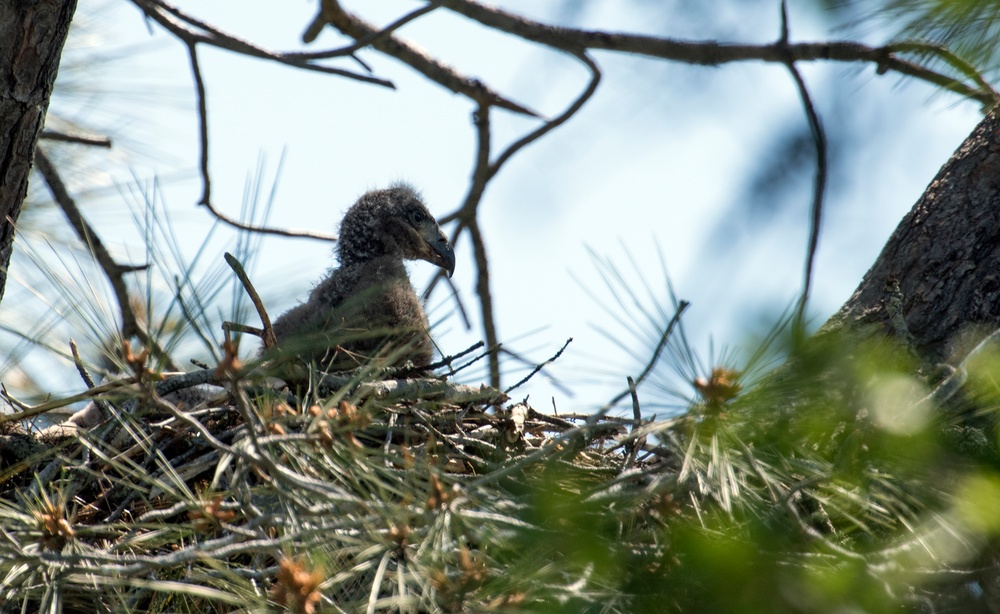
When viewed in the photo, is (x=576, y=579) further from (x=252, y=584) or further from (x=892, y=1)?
(x=892, y=1)

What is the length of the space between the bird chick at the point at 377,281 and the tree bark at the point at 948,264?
1611 millimetres

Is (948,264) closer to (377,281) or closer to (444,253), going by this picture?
(377,281)

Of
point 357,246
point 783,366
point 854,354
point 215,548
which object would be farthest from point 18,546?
point 357,246

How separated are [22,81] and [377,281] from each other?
1682 mm

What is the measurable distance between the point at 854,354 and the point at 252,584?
4.64ft

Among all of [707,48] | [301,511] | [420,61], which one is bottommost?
[301,511]

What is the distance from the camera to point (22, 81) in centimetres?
293

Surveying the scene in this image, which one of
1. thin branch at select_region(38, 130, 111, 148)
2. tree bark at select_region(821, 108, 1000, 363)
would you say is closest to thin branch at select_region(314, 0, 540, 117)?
thin branch at select_region(38, 130, 111, 148)

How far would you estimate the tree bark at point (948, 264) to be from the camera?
3.19 metres

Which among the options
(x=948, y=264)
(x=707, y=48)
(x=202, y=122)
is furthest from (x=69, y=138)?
(x=948, y=264)

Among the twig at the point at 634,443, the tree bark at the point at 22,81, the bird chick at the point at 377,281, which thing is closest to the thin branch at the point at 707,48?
the twig at the point at 634,443

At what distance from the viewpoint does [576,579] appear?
2123 millimetres

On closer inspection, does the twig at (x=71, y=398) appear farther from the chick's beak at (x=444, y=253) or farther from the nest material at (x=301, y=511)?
the chick's beak at (x=444, y=253)

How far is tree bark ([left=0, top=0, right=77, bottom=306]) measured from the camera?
291 centimetres
